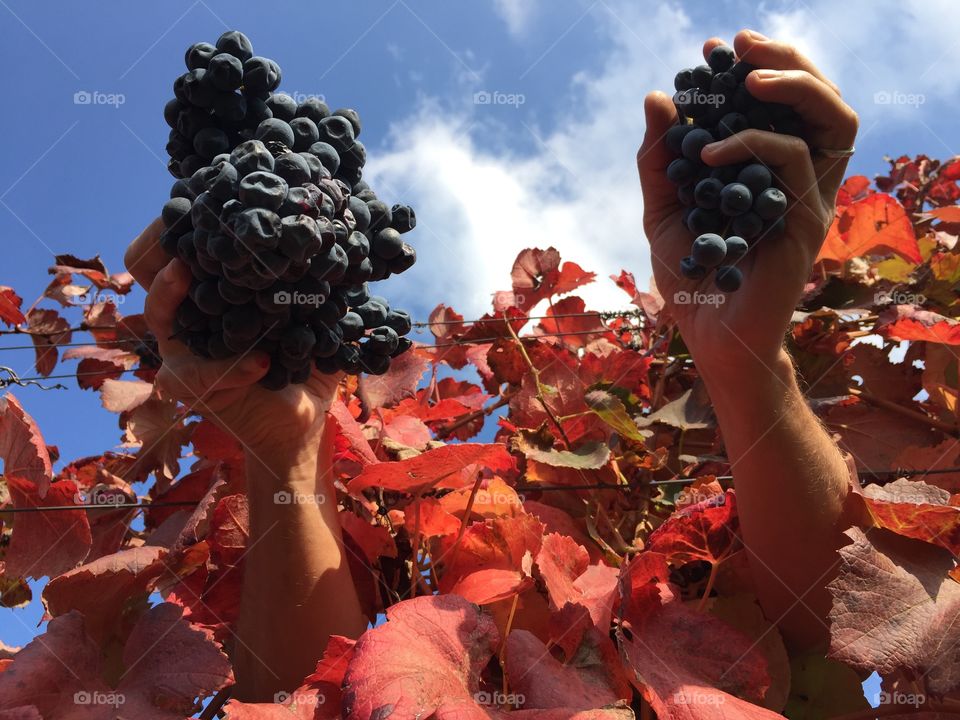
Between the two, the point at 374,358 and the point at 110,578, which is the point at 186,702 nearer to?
the point at 110,578

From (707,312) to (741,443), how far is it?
0.21 m

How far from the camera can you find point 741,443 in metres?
1.25

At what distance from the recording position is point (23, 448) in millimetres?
1438

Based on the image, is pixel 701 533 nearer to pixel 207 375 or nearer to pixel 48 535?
pixel 207 375

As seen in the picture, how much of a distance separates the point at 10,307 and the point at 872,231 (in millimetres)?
2204

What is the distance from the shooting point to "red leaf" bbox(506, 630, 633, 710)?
0.93 meters

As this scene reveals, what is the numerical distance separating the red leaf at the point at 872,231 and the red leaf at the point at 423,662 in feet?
4.59

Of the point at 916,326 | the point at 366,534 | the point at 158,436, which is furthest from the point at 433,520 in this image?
the point at 916,326

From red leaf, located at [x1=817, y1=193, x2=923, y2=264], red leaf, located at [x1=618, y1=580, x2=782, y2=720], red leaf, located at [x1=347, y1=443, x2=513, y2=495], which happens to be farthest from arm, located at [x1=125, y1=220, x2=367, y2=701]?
red leaf, located at [x1=817, y1=193, x2=923, y2=264]

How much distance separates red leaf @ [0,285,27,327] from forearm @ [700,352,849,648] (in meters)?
1.85

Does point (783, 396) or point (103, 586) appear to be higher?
point (783, 396)

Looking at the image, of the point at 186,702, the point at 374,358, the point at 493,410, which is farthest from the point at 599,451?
the point at 186,702

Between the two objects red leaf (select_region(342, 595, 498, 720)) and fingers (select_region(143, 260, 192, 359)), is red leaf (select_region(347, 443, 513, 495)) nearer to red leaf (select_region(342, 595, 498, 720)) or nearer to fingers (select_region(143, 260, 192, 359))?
red leaf (select_region(342, 595, 498, 720))

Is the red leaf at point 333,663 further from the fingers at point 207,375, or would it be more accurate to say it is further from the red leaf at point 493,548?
the fingers at point 207,375
